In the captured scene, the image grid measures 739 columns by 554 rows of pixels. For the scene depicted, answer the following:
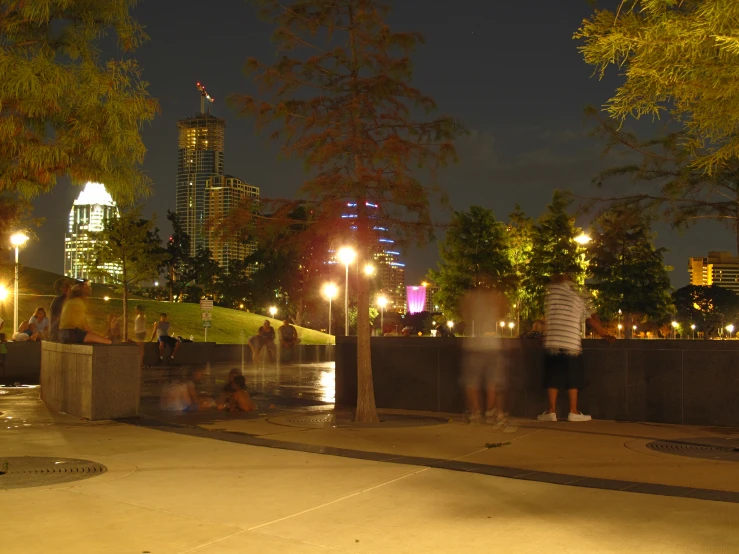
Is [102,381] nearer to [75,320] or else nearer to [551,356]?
[75,320]

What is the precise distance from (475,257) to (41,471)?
67274mm

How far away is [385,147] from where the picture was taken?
10.8 meters

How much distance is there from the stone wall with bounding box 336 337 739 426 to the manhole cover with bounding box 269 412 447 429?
806mm

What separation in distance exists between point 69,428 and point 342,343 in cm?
454

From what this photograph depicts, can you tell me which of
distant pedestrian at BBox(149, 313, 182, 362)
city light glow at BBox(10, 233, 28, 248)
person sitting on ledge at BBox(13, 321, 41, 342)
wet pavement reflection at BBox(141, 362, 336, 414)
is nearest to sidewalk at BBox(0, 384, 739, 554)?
wet pavement reflection at BBox(141, 362, 336, 414)

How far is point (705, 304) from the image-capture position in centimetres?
14625

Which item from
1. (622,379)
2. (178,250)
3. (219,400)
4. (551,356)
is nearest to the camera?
(551,356)

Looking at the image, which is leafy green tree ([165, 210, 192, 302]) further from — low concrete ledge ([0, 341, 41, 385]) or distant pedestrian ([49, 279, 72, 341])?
distant pedestrian ([49, 279, 72, 341])

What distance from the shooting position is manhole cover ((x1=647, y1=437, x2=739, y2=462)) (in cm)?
841

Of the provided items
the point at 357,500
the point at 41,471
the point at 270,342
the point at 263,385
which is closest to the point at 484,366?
the point at 357,500

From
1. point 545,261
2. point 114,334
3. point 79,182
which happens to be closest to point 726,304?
point 545,261

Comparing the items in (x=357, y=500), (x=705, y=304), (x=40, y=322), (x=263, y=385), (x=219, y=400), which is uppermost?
(x=705, y=304)

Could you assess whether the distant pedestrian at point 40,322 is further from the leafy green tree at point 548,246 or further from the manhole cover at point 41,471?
the leafy green tree at point 548,246

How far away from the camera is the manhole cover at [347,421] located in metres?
11.0
